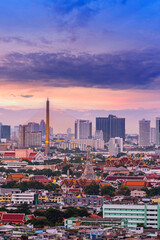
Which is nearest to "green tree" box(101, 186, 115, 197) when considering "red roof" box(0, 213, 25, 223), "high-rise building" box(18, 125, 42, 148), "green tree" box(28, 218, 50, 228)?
"red roof" box(0, 213, 25, 223)

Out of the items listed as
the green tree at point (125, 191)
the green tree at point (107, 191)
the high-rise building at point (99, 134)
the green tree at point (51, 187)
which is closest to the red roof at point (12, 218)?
the green tree at point (107, 191)

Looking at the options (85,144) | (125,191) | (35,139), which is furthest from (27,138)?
(125,191)

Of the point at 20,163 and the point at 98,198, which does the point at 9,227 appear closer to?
the point at 98,198

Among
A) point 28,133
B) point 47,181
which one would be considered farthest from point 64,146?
point 47,181

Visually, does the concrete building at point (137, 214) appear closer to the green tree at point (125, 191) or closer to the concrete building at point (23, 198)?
the concrete building at point (23, 198)

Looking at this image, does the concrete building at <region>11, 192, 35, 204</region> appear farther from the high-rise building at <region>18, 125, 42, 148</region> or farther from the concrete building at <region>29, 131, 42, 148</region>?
the concrete building at <region>29, 131, 42, 148</region>

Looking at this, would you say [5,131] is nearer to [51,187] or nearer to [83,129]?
[83,129]
